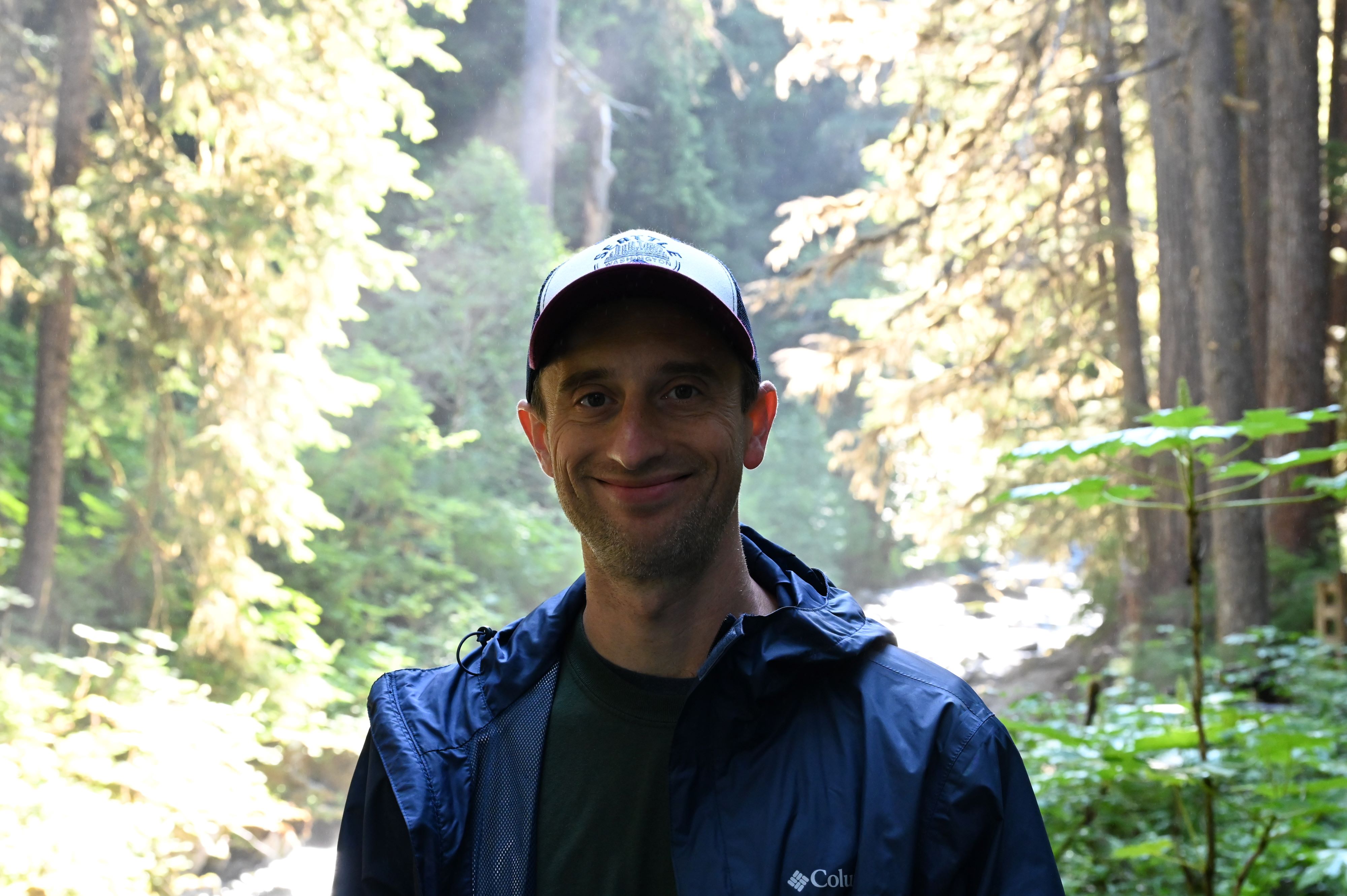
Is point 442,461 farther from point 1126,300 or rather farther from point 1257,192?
point 1257,192

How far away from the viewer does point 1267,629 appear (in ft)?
18.3

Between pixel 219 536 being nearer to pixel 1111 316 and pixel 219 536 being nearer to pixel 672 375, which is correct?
pixel 672 375

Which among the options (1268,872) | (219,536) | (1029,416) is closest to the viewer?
(1268,872)

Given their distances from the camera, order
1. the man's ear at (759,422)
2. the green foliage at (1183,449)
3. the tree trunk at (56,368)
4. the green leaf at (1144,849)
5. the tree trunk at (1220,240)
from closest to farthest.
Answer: the man's ear at (759,422) < the green foliage at (1183,449) < the green leaf at (1144,849) < the tree trunk at (1220,240) < the tree trunk at (56,368)

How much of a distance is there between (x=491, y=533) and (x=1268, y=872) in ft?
45.8

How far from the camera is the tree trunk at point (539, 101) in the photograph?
880 inches

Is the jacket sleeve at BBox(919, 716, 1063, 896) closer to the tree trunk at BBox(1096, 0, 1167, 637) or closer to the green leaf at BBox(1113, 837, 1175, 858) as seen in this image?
the green leaf at BBox(1113, 837, 1175, 858)

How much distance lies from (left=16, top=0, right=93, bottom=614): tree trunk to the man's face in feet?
28.5

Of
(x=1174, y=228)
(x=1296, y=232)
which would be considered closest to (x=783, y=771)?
(x=1296, y=232)

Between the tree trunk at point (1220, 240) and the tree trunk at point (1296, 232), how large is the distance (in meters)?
0.27

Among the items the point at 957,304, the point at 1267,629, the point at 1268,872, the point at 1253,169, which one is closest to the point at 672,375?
the point at 1268,872

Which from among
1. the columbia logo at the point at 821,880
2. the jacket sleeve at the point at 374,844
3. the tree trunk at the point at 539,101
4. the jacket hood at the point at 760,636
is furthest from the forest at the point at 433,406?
Answer: the tree trunk at the point at 539,101

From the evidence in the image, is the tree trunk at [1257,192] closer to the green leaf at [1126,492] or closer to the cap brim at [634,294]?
the green leaf at [1126,492]

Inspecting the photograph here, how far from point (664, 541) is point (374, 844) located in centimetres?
60
